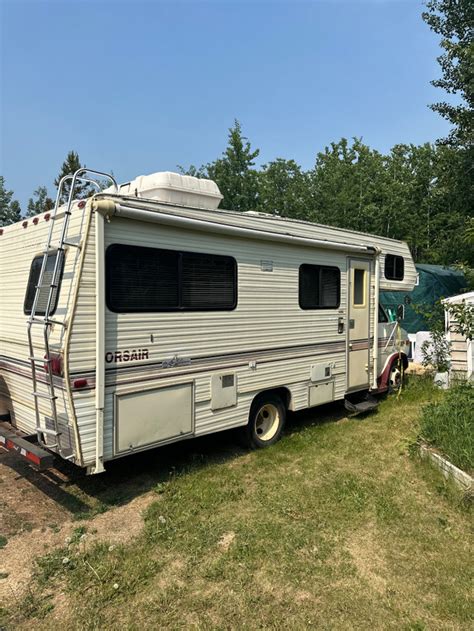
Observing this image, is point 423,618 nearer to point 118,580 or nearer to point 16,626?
point 118,580

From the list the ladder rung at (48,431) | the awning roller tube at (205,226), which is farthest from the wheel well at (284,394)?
the ladder rung at (48,431)

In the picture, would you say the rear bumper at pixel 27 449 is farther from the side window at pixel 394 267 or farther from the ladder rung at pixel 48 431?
the side window at pixel 394 267

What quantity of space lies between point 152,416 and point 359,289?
407cm

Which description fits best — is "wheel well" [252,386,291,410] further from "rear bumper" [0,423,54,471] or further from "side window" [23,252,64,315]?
"side window" [23,252,64,315]

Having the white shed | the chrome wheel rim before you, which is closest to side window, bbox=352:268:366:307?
the white shed

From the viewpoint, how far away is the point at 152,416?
4309mm

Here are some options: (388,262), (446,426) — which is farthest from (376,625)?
(388,262)

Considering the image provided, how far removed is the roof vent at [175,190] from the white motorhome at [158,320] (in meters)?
0.01

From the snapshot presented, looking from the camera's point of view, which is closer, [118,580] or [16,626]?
[16,626]

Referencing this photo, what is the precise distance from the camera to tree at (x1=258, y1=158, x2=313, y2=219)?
22266 millimetres

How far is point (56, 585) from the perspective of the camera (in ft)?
10.2

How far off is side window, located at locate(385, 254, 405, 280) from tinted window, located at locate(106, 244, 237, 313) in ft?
11.5

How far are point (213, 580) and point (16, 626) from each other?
125cm

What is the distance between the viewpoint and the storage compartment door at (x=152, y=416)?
13.4ft
